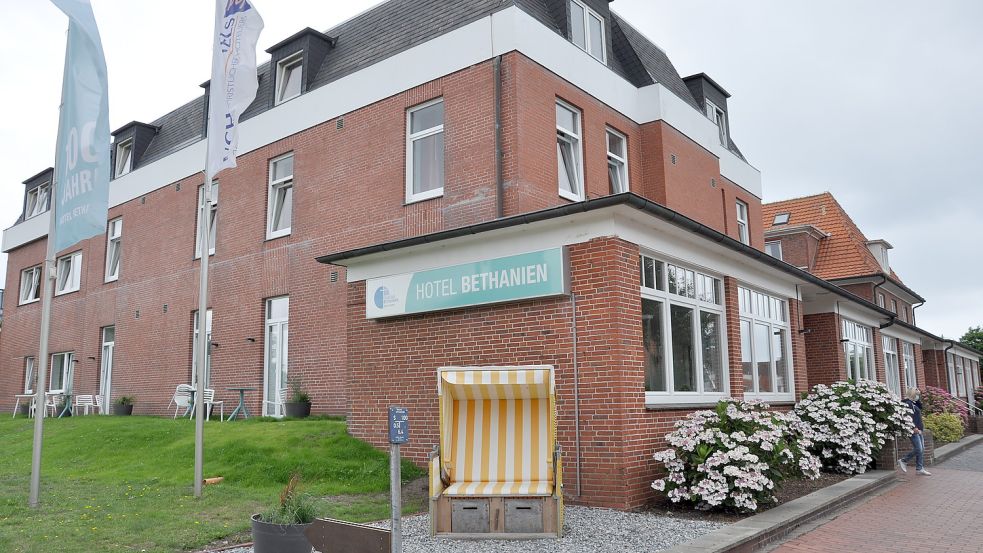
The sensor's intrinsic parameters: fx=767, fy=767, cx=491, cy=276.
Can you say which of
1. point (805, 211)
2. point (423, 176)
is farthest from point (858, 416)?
point (805, 211)

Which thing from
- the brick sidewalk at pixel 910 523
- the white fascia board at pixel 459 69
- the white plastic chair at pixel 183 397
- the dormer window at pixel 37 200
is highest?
the dormer window at pixel 37 200

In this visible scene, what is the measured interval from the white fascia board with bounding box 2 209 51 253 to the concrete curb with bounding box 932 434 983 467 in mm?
26483

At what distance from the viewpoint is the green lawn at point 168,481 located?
7160 millimetres

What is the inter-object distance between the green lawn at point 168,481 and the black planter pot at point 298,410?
3.16 ft

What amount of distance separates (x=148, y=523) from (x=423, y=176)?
Result: 27.5ft

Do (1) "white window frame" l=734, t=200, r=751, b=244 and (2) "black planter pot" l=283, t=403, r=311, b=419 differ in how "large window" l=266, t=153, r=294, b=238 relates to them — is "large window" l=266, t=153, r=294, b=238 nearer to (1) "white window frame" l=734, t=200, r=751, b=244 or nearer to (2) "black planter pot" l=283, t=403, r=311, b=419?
(2) "black planter pot" l=283, t=403, r=311, b=419

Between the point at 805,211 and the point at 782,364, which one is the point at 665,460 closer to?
the point at 782,364

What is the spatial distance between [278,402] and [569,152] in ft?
26.4

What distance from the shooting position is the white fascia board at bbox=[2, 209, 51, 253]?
26.2 metres

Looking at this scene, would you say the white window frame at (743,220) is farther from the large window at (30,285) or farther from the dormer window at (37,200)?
the large window at (30,285)

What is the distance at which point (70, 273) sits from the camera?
960 inches

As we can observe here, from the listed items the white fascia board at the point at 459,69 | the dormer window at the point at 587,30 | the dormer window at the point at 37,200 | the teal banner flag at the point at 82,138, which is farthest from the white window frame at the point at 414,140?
the dormer window at the point at 37,200

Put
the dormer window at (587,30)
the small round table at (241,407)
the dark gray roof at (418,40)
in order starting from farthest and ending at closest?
1. the dormer window at (587,30)
2. the small round table at (241,407)
3. the dark gray roof at (418,40)

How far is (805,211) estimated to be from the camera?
3147 centimetres
